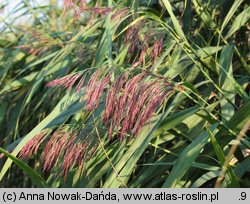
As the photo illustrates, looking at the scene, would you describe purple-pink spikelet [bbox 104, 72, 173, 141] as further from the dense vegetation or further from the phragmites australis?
the phragmites australis

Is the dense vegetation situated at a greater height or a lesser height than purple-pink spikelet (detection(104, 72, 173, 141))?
lesser

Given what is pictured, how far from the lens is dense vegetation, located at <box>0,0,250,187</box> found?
1.17 meters

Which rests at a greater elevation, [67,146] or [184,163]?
[67,146]

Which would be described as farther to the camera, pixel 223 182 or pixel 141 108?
pixel 223 182

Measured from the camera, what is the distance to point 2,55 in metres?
2.52

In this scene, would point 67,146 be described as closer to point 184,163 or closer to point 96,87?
point 96,87

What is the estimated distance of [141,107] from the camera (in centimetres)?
114

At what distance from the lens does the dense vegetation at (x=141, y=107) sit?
46.2 inches

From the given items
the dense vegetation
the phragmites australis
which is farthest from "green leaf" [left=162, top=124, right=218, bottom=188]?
the phragmites australis

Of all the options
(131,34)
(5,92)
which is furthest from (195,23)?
(5,92)

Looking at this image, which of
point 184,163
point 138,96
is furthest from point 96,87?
point 184,163

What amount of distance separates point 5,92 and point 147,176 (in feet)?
3.22

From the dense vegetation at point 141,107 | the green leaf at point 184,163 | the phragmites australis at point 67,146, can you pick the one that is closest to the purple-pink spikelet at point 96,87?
the dense vegetation at point 141,107
